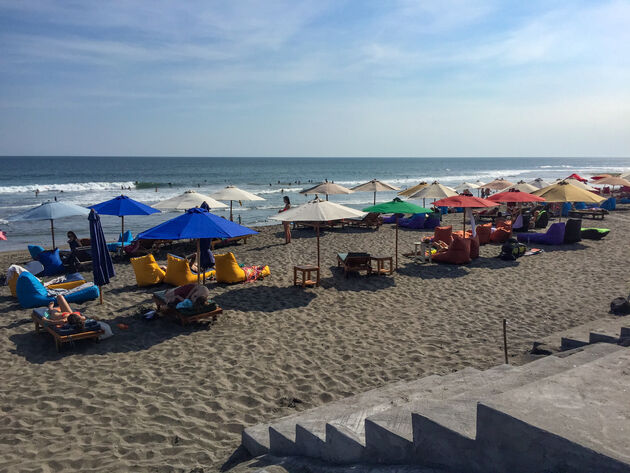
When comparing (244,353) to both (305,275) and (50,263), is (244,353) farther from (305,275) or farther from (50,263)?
(50,263)

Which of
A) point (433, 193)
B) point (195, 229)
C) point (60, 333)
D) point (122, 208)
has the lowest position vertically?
point (60, 333)

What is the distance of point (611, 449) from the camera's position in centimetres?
208

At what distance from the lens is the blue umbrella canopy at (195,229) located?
7395 millimetres

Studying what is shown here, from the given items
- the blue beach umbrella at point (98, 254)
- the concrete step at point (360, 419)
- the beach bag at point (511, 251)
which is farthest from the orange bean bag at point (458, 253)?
the blue beach umbrella at point (98, 254)

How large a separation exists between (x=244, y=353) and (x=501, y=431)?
456 cm

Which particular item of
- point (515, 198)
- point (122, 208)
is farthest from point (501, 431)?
point (515, 198)

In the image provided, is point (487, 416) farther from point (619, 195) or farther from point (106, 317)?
point (619, 195)

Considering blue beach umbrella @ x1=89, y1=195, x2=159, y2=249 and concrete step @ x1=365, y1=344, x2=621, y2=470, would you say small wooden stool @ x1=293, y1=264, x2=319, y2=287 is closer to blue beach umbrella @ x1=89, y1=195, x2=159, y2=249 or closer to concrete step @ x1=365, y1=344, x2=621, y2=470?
blue beach umbrella @ x1=89, y1=195, x2=159, y2=249

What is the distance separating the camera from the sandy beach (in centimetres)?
439

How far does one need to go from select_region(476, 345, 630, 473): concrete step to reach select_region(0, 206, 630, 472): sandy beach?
2.58 m

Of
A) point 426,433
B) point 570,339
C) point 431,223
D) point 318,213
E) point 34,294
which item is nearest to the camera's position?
point 426,433

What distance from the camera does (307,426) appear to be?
3545 mm

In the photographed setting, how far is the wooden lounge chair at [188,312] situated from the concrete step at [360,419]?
3970mm

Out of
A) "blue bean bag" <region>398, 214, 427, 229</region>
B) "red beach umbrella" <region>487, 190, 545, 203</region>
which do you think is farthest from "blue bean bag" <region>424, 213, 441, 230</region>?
"red beach umbrella" <region>487, 190, 545, 203</region>
